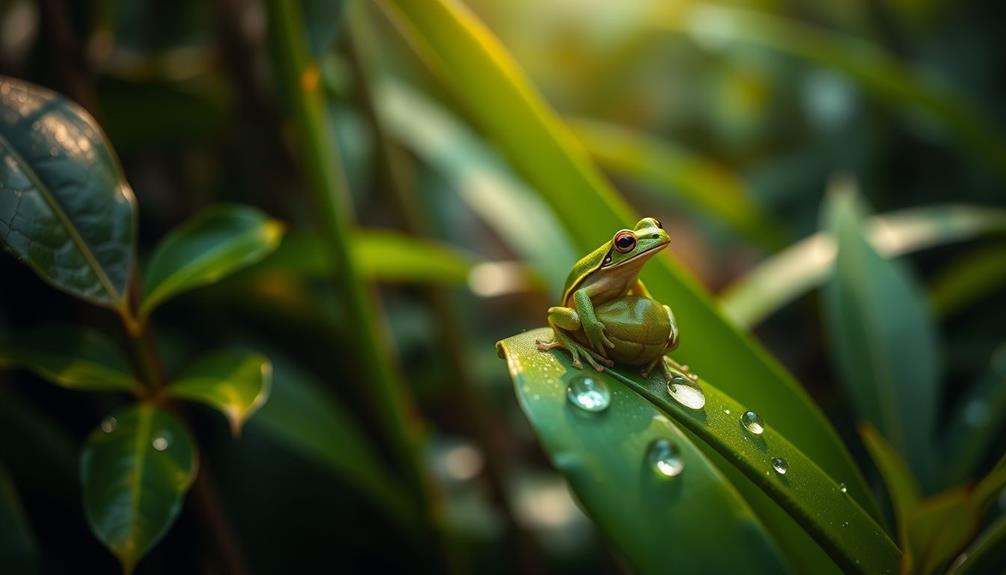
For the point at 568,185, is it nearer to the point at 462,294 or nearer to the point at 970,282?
the point at 462,294

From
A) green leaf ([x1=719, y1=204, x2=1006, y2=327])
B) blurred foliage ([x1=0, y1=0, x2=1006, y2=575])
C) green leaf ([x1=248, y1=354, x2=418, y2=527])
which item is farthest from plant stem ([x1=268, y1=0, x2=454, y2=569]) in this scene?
green leaf ([x1=719, y1=204, x2=1006, y2=327])

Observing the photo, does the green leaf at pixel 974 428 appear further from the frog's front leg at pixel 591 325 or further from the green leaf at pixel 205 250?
the green leaf at pixel 205 250

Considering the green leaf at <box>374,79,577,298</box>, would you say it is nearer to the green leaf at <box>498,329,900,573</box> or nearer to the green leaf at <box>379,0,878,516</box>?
the green leaf at <box>379,0,878,516</box>

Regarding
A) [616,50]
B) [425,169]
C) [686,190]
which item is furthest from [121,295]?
[616,50]

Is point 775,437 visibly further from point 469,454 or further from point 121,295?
point 469,454

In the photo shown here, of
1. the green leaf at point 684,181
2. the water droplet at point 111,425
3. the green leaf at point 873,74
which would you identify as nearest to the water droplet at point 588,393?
the water droplet at point 111,425

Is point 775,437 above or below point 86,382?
below
